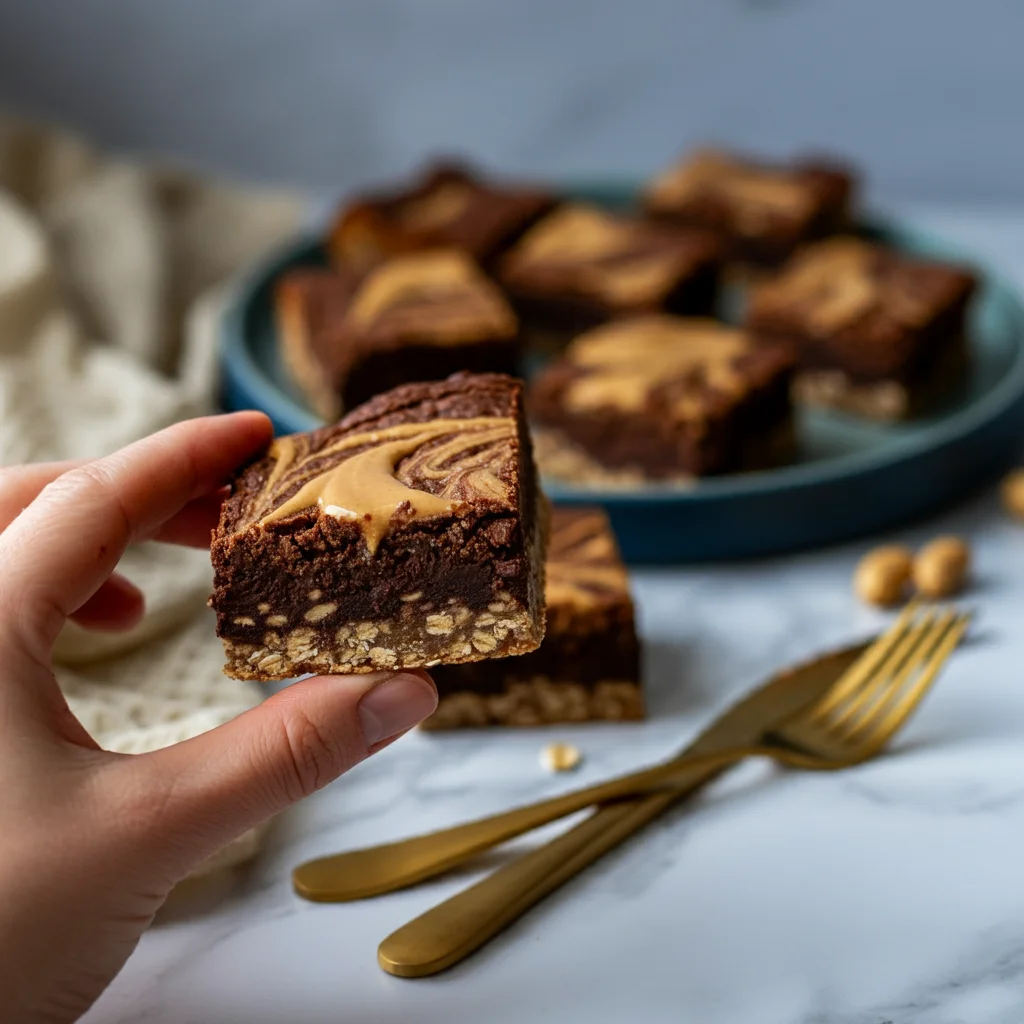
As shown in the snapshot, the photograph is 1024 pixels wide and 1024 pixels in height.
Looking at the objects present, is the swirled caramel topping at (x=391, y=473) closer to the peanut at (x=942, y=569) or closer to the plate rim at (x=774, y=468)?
the plate rim at (x=774, y=468)

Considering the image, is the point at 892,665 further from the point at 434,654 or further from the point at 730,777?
the point at 434,654

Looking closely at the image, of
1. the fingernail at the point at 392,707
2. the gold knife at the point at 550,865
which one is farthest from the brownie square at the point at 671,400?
the fingernail at the point at 392,707

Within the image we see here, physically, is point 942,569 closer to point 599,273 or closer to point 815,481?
point 815,481

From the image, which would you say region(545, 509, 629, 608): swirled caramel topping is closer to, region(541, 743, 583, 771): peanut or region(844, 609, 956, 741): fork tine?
region(541, 743, 583, 771): peanut

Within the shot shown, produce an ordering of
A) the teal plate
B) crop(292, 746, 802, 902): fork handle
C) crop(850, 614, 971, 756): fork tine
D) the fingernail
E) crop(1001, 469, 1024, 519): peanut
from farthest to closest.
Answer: crop(1001, 469, 1024, 519): peanut → the teal plate → crop(850, 614, 971, 756): fork tine → crop(292, 746, 802, 902): fork handle → the fingernail

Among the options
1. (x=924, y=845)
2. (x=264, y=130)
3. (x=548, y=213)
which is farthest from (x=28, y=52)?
(x=924, y=845)

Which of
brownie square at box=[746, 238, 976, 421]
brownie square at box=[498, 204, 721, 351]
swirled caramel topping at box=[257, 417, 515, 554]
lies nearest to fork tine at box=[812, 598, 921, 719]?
swirled caramel topping at box=[257, 417, 515, 554]
